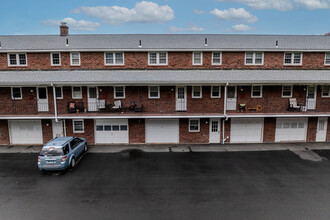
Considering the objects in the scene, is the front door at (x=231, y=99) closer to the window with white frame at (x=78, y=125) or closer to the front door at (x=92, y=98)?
the front door at (x=92, y=98)

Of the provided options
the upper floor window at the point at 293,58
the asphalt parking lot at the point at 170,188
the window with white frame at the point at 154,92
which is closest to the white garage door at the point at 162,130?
the window with white frame at the point at 154,92

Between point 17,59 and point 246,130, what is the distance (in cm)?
1907

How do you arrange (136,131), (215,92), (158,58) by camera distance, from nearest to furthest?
(215,92), (136,131), (158,58)

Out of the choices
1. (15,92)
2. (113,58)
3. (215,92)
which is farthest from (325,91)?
(15,92)

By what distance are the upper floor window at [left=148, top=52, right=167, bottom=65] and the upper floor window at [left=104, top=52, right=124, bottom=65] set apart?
2.28m

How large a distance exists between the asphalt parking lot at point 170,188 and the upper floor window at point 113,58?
24.7ft

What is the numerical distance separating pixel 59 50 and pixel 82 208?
12.9 m

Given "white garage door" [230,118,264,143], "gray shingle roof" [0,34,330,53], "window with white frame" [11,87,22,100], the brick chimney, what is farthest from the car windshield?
the brick chimney

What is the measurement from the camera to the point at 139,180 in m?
11.0

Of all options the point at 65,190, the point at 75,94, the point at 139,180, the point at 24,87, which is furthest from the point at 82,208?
the point at 24,87

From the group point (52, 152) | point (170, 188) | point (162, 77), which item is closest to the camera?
point (170, 188)

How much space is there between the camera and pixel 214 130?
1720 cm

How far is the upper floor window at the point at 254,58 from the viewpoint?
17.7 meters

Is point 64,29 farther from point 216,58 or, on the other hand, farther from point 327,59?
point 327,59
